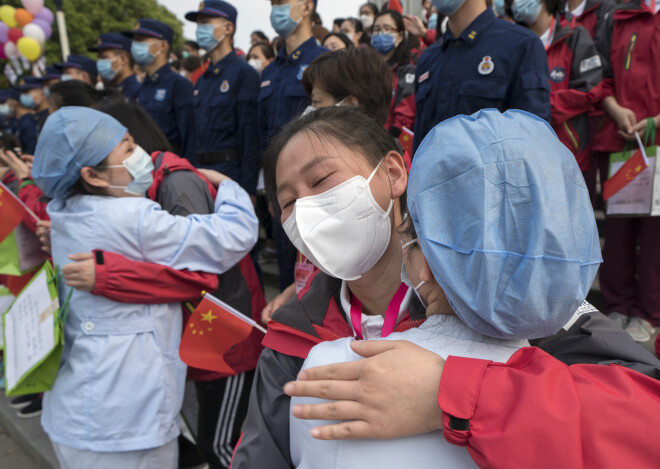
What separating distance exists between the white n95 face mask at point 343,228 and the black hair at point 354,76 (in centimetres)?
99

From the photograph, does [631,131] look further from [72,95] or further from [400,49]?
[72,95]

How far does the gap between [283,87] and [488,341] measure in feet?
10.9

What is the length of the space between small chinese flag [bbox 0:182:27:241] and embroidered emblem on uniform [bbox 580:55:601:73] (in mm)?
3483

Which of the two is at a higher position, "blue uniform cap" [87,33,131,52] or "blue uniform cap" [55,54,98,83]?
"blue uniform cap" [87,33,131,52]

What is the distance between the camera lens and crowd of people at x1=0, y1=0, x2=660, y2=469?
711 millimetres

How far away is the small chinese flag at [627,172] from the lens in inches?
101

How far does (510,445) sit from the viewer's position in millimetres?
672

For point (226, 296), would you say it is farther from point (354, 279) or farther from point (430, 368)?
point (430, 368)

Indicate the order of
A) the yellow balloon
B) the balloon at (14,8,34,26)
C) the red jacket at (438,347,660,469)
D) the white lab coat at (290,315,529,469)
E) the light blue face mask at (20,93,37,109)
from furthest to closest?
the yellow balloon
the balloon at (14,8,34,26)
the light blue face mask at (20,93,37,109)
the white lab coat at (290,315,529,469)
the red jacket at (438,347,660,469)

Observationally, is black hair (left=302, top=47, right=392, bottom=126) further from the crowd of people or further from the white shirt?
the white shirt

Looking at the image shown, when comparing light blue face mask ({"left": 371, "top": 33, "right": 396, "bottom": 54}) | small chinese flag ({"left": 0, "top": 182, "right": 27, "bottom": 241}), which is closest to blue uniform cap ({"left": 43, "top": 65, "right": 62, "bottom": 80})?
light blue face mask ({"left": 371, "top": 33, "right": 396, "bottom": 54})

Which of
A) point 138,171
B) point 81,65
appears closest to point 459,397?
point 138,171

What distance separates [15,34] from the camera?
10.0m

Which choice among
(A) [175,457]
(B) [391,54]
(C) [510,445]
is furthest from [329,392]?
(B) [391,54]
